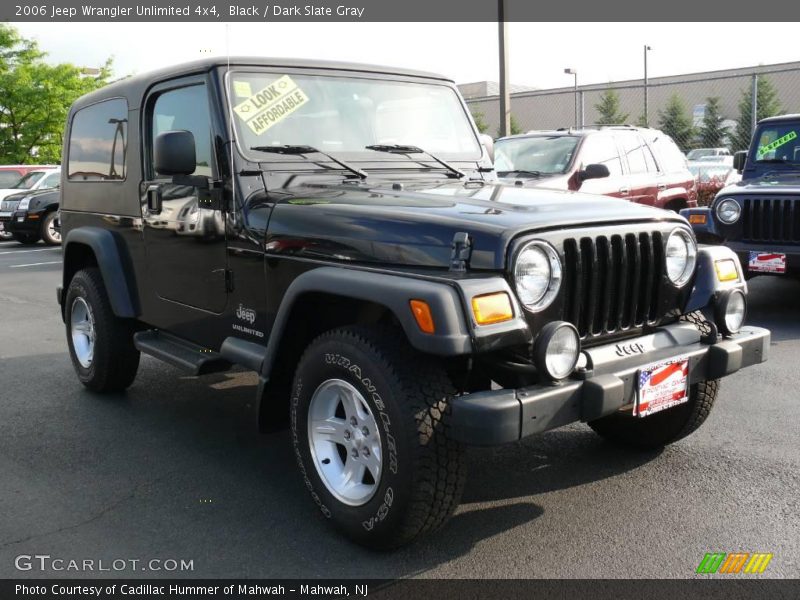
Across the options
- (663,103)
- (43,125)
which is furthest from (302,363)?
(663,103)

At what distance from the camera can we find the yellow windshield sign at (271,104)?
3.94 metres

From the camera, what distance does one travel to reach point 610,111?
37000 mm

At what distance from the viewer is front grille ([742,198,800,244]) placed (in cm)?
706

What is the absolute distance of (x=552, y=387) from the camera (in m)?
2.88

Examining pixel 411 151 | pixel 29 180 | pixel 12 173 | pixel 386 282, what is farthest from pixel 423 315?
pixel 12 173

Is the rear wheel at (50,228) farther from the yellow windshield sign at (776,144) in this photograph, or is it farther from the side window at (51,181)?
the yellow windshield sign at (776,144)

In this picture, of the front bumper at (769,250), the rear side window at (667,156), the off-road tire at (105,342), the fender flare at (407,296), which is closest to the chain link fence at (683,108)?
the rear side window at (667,156)

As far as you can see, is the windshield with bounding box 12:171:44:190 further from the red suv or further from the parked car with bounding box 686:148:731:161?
the parked car with bounding box 686:148:731:161

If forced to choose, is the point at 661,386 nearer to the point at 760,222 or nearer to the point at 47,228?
the point at 760,222

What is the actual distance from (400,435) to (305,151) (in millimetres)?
1733

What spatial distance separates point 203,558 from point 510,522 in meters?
Result: 1.25

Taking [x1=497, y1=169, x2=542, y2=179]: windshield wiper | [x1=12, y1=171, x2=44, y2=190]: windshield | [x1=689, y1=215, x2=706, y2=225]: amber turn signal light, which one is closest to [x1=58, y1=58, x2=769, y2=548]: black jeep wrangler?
[x1=689, y1=215, x2=706, y2=225]: amber turn signal light

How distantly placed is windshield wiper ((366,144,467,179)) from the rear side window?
22.2ft

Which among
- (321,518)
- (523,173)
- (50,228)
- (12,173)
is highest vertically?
(12,173)
